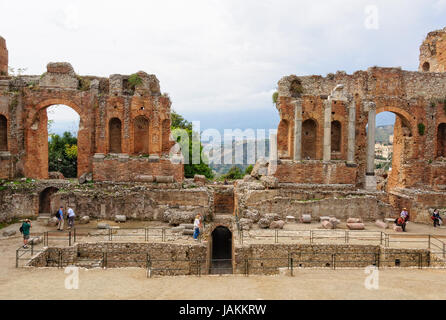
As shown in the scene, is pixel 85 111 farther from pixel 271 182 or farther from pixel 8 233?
pixel 271 182

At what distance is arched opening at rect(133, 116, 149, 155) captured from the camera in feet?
74.5

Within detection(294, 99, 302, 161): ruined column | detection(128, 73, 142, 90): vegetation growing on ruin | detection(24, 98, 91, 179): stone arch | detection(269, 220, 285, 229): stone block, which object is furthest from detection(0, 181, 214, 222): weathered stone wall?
detection(128, 73, 142, 90): vegetation growing on ruin

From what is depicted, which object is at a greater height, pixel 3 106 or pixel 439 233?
pixel 3 106

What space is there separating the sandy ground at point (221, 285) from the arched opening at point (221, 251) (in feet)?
18.0

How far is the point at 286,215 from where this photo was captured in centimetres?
1888

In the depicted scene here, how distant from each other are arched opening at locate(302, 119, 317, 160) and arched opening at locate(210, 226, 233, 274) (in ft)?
25.2

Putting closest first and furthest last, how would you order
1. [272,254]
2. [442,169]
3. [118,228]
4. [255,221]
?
[272,254], [118,228], [255,221], [442,169]

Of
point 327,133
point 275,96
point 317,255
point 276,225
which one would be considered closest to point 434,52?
point 327,133

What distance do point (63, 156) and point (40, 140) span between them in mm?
11926

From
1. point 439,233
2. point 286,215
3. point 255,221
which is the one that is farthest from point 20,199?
point 439,233

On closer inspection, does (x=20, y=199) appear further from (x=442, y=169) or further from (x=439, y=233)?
(x=442, y=169)

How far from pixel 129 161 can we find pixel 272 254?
1067cm

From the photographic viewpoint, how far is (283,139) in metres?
23.2

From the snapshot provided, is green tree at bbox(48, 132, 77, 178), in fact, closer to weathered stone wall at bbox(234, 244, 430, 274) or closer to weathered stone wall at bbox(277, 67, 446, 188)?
weathered stone wall at bbox(277, 67, 446, 188)
